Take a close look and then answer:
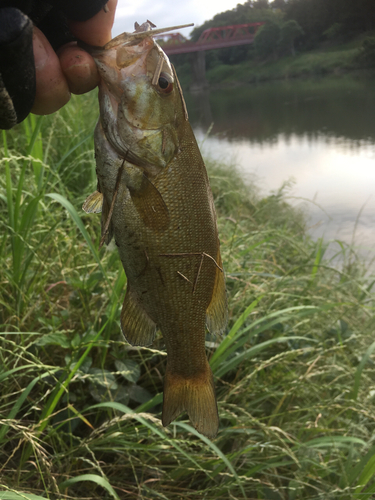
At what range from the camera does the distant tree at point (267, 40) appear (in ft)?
34.2

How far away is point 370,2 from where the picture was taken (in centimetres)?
614

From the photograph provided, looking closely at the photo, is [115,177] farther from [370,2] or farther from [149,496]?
[370,2]

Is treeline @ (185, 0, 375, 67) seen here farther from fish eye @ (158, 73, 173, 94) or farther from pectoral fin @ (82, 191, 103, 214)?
pectoral fin @ (82, 191, 103, 214)

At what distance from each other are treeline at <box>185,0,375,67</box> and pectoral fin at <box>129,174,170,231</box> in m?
6.86

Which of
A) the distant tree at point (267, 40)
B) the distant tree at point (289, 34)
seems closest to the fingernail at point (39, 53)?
the distant tree at point (289, 34)

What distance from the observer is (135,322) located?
110cm

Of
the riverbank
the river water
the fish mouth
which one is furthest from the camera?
the riverbank

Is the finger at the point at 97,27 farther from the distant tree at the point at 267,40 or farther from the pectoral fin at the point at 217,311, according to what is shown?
the distant tree at the point at 267,40

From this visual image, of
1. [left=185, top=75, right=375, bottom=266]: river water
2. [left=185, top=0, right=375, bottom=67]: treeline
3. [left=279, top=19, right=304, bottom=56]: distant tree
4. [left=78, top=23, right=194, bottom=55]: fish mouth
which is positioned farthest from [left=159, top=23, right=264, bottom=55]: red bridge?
[left=78, top=23, right=194, bottom=55]: fish mouth

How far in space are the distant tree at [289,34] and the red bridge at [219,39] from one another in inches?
51.3

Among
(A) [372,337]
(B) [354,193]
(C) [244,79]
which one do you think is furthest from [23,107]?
(C) [244,79]

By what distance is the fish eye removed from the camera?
39.0 inches

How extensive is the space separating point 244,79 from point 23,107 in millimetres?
15366

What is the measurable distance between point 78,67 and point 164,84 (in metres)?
0.21
